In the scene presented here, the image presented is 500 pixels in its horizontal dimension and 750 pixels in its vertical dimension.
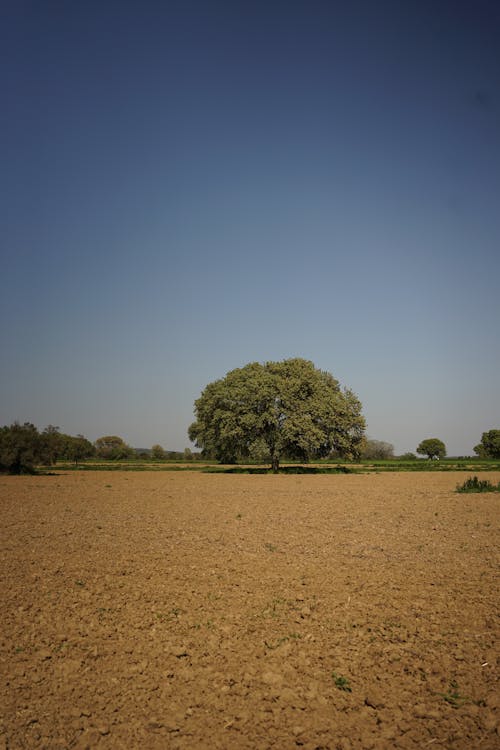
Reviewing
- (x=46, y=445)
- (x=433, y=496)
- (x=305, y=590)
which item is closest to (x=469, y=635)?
(x=305, y=590)

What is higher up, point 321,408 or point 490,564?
point 321,408

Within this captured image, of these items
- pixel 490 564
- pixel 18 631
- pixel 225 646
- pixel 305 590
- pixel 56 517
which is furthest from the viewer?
pixel 56 517

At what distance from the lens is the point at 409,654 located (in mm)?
6148

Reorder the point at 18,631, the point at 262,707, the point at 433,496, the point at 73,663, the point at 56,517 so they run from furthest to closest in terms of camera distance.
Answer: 1. the point at 433,496
2. the point at 56,517
3. the point at 18,631
4. the point at 73,663
5. the point at 262,707

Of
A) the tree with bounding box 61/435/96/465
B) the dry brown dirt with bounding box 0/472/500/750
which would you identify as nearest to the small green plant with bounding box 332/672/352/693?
the dry brown dirt with bounding box 0/472/500/750

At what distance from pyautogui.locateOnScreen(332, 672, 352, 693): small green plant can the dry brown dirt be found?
0.7 inches

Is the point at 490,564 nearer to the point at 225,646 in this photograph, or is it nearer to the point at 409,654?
the point at 409,654

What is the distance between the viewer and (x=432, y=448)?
15888cm

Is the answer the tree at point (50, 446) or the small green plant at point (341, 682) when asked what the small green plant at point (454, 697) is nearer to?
the small green plant at point (341, 682)

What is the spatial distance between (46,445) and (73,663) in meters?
48.0

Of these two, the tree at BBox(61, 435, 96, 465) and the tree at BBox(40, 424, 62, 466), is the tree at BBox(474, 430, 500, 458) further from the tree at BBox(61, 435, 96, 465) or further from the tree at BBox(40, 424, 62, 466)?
the tree at BBox(40, 424, 62, 466)

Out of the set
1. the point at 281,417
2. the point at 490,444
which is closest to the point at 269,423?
the point at 281,417

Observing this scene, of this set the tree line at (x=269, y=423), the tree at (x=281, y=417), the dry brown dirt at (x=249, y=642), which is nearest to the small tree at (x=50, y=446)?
the tree line at (x=269, y=423)

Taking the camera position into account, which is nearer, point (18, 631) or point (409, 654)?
point (409, 654)
